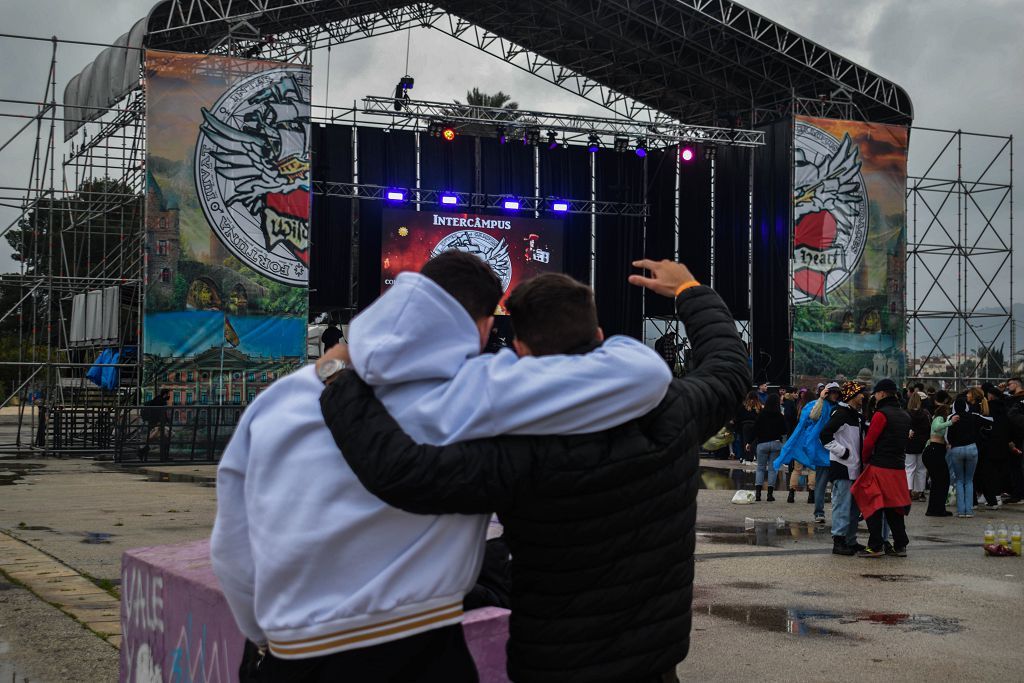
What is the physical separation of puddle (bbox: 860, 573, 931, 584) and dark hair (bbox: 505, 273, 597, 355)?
6822mm

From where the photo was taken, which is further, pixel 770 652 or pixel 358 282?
pixel 358 282

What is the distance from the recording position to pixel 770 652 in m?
6.05

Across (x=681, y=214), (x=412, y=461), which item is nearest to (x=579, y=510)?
(x=412, y=461)

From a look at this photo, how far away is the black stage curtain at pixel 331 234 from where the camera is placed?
26938mm

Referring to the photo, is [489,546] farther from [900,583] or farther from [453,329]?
[900,583]

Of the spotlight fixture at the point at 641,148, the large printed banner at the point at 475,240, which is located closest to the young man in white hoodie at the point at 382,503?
the large printed banner at the point at 475,240

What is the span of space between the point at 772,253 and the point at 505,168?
700cm

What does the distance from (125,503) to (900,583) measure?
825cm

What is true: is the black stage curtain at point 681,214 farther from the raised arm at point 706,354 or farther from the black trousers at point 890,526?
the raised arm at point 706,354

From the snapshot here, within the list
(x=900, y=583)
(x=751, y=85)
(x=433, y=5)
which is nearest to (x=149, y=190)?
(x=433, y=5)

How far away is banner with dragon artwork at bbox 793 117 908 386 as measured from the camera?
2683cm

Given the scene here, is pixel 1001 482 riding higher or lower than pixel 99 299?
lower

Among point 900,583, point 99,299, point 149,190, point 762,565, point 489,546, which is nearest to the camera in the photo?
point 489,546

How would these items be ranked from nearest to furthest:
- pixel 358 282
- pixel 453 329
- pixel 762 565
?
1. pixel 453 329
2. pixel 762 565
3. pixel 358 282
